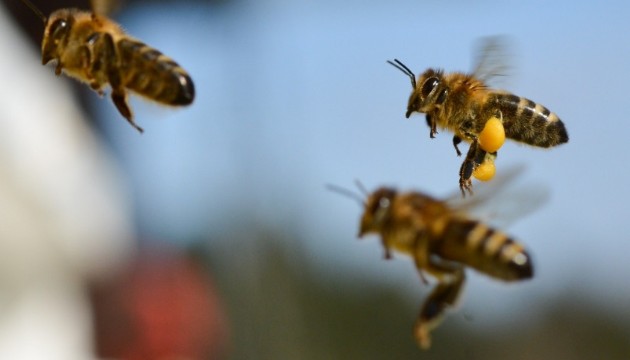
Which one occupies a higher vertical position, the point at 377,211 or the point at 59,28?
the point at 59,28

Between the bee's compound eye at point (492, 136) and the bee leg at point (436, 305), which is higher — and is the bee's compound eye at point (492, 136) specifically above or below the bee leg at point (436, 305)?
above

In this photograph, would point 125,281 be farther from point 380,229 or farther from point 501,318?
point 380,229

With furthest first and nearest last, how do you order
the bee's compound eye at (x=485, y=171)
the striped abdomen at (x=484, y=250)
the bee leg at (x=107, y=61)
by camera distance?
the striped abdomen at (x=484, y=250)
the bee leg at (x=107, y=61)
the bee's compound eye at (x=485, y=171)

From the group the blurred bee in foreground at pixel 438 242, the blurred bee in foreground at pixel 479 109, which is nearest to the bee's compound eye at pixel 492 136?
the blurred bee in foreground at pixel 479 109

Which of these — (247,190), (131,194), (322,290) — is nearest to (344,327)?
(322,290)

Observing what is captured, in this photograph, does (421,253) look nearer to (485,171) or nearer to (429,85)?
(429,85)

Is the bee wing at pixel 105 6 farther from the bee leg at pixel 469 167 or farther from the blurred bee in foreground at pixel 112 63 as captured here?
the bee leg at pixel 469 167

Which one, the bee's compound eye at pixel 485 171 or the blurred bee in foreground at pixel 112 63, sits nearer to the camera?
the bee's compound eye at pixel 485 171

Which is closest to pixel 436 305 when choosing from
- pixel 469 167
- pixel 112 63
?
pixel 469 167
